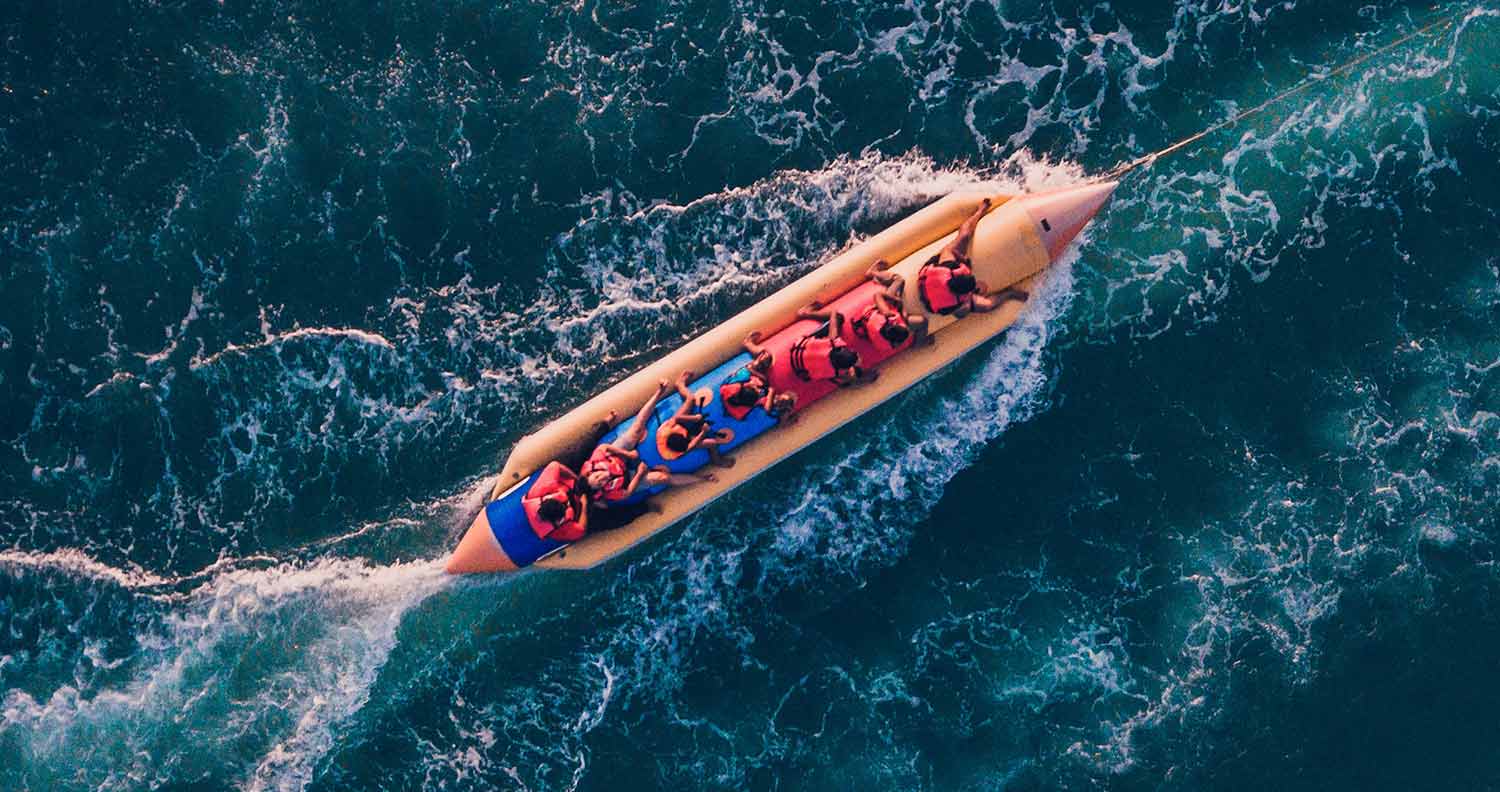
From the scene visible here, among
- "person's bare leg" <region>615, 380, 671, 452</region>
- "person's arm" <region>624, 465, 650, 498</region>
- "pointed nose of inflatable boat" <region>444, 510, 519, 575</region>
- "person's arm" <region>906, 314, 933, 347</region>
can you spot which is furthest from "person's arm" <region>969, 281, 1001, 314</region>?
"pointed nose of inflatable boat" <region>444, 510, 519, 575</region>

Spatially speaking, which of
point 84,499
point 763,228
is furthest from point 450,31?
point 84,499

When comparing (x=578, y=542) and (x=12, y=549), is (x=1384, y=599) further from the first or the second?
(x=12, y=549)

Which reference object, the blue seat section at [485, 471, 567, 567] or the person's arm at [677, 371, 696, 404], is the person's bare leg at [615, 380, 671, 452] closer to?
the person's arm at [677, 371, 696, 404]

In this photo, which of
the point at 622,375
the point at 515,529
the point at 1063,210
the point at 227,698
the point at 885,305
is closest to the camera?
the point at 885,305

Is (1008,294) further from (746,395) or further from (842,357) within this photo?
(746,395)

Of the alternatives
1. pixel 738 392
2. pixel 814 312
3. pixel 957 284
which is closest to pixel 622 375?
pixel 738 392

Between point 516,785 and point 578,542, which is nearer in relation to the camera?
point 578,542

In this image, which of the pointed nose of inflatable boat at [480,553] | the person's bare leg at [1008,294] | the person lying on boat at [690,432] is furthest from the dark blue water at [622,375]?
the person lying on boat at [690,432]
